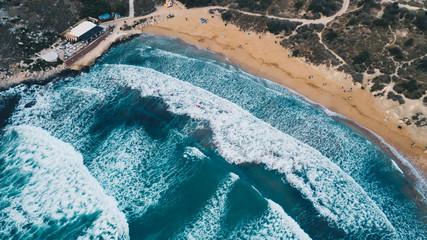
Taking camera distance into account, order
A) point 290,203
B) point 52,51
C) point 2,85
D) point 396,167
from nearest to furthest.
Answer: point 290,203 < point 396,167 < point 2,85 < point 52,51

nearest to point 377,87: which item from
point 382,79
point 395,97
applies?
point 382,79

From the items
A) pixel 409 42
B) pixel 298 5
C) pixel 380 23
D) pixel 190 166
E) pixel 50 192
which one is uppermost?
pixel 298 5

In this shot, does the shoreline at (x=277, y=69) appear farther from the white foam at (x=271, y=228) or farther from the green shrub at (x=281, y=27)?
the white foam at (x=271, y=228)

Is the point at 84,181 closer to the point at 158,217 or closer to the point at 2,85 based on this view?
the point at 158,217

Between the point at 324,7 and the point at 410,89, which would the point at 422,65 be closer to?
the point at 410,89

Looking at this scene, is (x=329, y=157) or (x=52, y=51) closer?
(x=329, y=157)

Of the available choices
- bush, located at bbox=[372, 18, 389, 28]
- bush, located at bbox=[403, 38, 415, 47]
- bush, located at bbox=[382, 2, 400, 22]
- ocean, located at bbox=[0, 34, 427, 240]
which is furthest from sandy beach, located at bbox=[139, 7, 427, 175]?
bush, located at bbox=[382, 2, 400, 22]

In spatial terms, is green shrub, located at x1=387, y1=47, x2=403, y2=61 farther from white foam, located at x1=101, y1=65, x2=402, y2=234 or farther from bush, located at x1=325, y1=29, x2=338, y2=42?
white foam, located at x1=101, y1=65, x2=402, y2=234

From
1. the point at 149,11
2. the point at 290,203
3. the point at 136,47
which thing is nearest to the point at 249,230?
the point at 290,203
